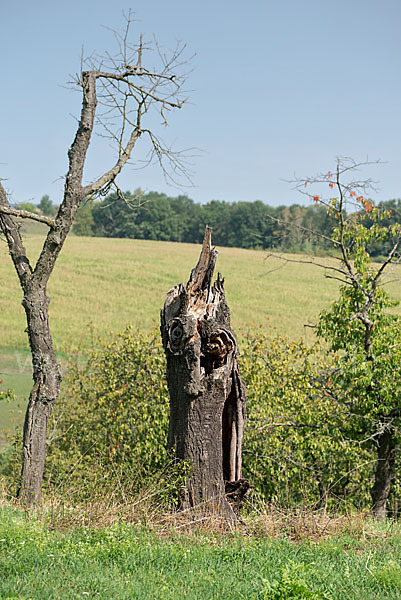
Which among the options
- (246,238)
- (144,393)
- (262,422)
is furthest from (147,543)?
(246,238)

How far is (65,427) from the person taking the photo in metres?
13.9

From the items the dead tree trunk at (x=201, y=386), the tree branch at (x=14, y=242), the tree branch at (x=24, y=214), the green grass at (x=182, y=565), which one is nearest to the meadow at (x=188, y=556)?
the green grass at (x=182, y=565)

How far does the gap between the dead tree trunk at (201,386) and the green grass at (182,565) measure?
80 cm

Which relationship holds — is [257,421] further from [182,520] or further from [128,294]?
[128,294]

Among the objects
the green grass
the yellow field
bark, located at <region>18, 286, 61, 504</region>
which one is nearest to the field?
the yellow field

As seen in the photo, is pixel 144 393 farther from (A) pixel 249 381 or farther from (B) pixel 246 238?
(B) pixel 246 238

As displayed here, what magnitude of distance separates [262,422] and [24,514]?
640 cm

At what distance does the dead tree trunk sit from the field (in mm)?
13816

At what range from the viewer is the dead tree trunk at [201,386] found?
667 centimetres

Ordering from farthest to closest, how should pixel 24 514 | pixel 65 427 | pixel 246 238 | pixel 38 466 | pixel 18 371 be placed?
pixel 246 238, pixel 18 371, pixel 65 427, pixel 38 466, pixel 24 514

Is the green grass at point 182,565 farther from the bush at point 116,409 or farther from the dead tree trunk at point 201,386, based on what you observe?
the bush at point 116,409

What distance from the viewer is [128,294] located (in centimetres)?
4600

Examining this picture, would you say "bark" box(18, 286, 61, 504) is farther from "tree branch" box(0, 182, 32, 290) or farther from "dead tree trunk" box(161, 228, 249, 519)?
"dead tree trunk" box(161, 228, 249, 519)

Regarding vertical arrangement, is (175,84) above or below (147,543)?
above
